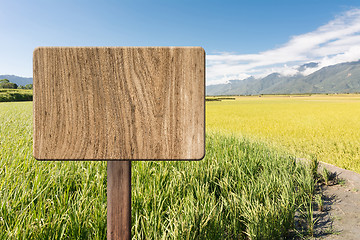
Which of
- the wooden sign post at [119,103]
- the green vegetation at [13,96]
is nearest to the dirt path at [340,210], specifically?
the wooden sign post at [119,103]

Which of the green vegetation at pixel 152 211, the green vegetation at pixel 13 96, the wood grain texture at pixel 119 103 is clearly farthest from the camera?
the green vegetation at pixel 13 96

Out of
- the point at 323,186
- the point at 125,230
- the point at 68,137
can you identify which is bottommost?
the point at 323,186

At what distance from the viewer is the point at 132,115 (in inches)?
39.8

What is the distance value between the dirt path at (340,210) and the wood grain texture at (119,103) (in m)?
1.96

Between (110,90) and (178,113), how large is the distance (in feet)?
0.99

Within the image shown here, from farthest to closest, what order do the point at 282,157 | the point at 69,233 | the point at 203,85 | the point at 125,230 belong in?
1. the point at 282,157
2. the point at 69,233
3. the point at 125,230
4. the point at 203,85

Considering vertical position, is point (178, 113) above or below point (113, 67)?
below

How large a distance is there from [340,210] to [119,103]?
2790mm

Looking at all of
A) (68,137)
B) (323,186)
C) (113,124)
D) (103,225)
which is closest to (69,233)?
(103,225)

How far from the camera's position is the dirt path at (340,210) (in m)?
2.18

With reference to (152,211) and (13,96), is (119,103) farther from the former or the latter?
(13,96)

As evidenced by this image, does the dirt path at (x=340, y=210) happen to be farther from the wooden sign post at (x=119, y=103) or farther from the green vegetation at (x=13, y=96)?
the green vegetation at (x=13, y=96)

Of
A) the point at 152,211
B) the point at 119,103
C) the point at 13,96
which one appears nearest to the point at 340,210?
the point at 152,211

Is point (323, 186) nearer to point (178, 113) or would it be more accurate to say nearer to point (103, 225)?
point (103, 225)
